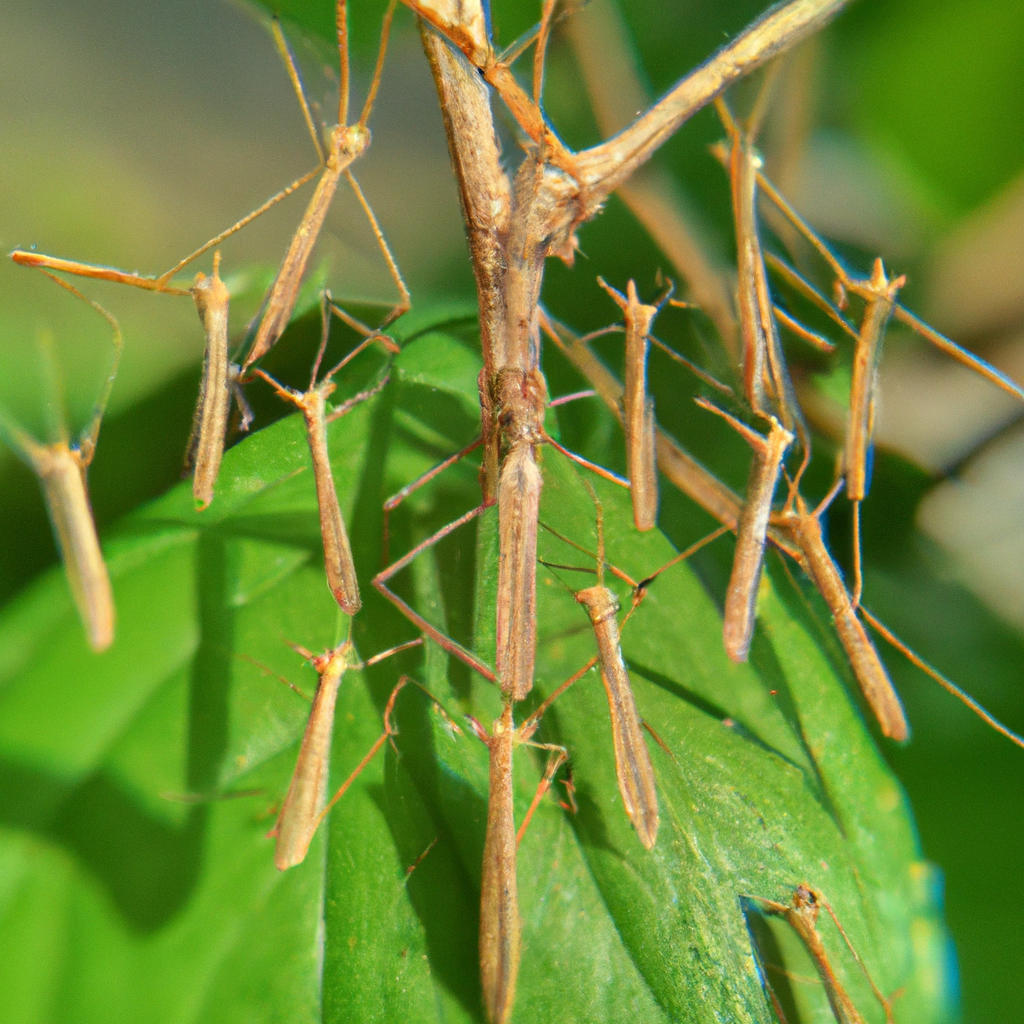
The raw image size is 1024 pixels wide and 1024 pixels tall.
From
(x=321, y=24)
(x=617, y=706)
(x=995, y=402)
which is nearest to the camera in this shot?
(x=617, y=706)

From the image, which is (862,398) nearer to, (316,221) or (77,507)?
(316,221)

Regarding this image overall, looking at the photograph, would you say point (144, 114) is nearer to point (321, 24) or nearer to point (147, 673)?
point (321, 24)

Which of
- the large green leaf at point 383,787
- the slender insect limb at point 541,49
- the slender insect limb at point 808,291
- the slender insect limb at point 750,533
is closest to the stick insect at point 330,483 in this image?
the large green leaf at point 383,787

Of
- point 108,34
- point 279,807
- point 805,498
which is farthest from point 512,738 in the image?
point 108,34

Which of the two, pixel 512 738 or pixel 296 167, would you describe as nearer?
pixel 512 738

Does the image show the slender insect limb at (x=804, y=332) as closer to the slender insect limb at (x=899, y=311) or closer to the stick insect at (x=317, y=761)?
the slender insect limb at (x=899, y=311)

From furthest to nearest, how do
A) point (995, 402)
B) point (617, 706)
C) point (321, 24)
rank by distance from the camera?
point (995, 402)
point (321, 24)
point (617, 706)

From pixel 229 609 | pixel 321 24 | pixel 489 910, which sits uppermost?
pixel 321 24
